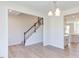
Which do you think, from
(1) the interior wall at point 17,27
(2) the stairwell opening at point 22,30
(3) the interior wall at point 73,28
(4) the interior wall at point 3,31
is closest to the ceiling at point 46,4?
(4) the interior wall at point 3,31

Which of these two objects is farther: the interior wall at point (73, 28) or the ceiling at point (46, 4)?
the interior wall at point (73, 28)

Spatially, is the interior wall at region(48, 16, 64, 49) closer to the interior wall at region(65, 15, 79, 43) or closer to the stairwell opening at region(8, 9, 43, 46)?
the stairwell opening at region(8, 9, 43, 46)

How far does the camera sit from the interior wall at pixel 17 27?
770cm

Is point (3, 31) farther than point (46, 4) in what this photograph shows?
No

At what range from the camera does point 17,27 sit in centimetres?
818

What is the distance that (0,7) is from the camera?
3.98m

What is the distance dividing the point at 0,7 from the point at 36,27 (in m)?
4.86

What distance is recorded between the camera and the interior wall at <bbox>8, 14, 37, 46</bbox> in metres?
7.70

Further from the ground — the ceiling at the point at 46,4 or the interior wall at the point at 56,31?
the ceiling at the point at 46,4

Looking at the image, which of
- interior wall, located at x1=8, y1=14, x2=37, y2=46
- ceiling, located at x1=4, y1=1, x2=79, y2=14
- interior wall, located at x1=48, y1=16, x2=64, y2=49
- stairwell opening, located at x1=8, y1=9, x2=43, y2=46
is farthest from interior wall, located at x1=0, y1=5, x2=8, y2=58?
interior wall, located at x1=48, y1=16, x2=64, y2=49

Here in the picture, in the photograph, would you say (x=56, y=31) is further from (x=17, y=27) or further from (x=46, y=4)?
(x=17, y=27)

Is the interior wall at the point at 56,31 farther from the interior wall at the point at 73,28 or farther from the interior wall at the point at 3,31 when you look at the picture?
the interior wall at the point at 3,31

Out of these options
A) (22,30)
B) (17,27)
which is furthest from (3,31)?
(22,30)

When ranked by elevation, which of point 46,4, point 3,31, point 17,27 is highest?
point 46,4
